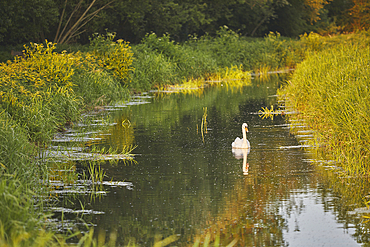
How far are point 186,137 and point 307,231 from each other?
22.7 feet

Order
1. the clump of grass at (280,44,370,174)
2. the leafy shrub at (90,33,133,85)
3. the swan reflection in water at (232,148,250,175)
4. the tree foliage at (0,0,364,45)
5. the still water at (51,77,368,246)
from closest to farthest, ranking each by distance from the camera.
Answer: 1. the still water at (51,77,368,246)
2. the clump of grass at (280,44,370,174)
3. the swan reflection in water at (232,148,250,175)
4. the leafy shrub at (90,33,133,85)
5. the tree foliage at (0,0,364,45)

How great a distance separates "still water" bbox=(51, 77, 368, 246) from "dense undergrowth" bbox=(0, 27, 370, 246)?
2.42 ft

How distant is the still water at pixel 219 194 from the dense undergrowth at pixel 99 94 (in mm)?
737

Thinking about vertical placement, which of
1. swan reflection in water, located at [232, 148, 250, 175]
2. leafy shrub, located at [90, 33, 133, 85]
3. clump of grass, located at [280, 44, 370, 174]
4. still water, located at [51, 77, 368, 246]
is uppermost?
leafy shrub, located at [90, 33, 133, 85]

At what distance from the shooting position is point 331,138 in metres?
11.3

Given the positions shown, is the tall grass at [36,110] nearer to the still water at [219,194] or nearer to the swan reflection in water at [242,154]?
A: the still water at [219,194]

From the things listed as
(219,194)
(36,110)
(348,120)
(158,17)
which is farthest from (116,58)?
(158,17)

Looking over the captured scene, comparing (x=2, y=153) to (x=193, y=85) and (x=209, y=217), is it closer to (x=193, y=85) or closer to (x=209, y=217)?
(x=209, y=217)

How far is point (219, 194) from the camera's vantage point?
28.8 feet

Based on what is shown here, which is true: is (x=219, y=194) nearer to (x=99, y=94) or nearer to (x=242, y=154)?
(x=242, y=154)

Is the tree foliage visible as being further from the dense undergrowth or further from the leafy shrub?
the leafy shrub

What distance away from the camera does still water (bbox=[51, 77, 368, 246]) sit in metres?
7.17

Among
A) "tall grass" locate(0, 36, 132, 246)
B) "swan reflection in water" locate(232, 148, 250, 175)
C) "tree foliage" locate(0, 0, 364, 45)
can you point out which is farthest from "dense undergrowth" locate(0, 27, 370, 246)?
"tree foliage" locate(0, 0, 364, 45)

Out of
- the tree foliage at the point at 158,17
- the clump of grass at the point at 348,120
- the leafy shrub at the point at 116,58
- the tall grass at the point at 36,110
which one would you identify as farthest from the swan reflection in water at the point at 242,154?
the tree foliage at the point at 158,17
